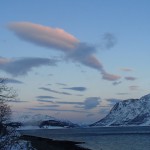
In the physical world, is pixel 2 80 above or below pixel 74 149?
above

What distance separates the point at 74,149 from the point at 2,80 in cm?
6287

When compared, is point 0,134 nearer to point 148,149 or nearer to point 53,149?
point 53,149

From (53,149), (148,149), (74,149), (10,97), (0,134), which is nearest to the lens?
(10,97)

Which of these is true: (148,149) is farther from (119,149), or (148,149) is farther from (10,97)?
(10,97)

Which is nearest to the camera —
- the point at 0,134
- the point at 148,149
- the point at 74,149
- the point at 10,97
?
the point at 10,97

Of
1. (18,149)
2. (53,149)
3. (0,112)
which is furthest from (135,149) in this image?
(0,112)

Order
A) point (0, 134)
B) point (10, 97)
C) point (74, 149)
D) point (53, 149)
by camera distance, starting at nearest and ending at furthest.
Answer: point (10, 97) → point (0, 134) → point (53, 149) → point (74, 149)

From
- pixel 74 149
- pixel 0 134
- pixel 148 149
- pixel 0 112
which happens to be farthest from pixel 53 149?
pixel 0 112

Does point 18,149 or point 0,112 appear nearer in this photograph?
point 0,112

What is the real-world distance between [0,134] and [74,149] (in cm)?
5279

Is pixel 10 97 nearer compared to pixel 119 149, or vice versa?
pixel 10 97

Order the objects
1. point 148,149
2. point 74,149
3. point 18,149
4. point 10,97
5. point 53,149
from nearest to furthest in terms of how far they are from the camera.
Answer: point 10,97, point 18,149, point 53,149, point 74,149, point 148,149

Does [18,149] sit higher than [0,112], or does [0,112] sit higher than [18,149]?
[0,112]

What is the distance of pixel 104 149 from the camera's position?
322 ft
